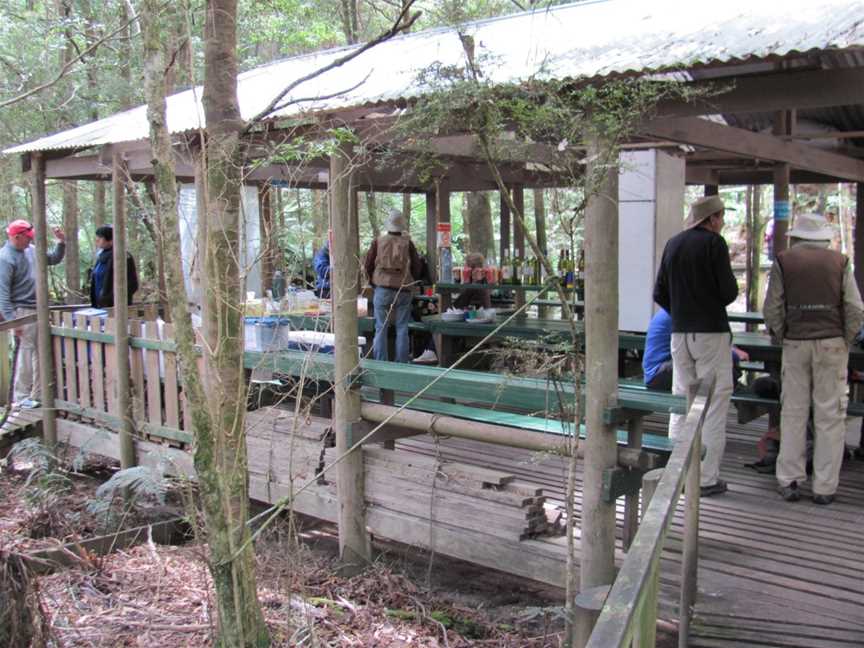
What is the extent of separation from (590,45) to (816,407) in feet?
8.79

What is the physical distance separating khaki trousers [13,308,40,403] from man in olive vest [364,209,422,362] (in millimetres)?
3706

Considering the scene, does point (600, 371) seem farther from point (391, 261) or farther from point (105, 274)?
point (105, 274)

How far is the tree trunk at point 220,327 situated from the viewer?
11.9 feet

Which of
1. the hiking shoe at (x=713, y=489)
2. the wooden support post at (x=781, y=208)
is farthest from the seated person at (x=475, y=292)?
the hiking shoe at (x=713, y=489)

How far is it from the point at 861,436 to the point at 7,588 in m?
5.93

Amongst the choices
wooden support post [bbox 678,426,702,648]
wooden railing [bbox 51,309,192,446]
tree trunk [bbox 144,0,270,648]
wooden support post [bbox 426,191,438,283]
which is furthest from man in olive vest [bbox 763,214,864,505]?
wooden support post [bbox 426,191,438,283]

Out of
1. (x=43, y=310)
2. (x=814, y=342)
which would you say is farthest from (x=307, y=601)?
(x=43, y=310)

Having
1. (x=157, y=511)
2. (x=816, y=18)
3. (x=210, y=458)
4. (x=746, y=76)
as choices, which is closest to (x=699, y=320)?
(x=746, y=76)

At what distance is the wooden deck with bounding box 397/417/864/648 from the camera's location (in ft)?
12.5

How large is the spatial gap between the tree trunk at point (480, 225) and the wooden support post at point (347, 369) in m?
13.7

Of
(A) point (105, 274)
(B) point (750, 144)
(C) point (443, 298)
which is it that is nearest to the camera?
(B) point (750, 144)

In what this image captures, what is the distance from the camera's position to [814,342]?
210 inches

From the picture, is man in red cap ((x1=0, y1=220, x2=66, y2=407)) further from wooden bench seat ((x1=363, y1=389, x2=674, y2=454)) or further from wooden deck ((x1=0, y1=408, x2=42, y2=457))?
wooden bench seat ((x1=363, y1=389, x2=674, y2=454))

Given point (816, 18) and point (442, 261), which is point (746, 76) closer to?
point (816, 18)
